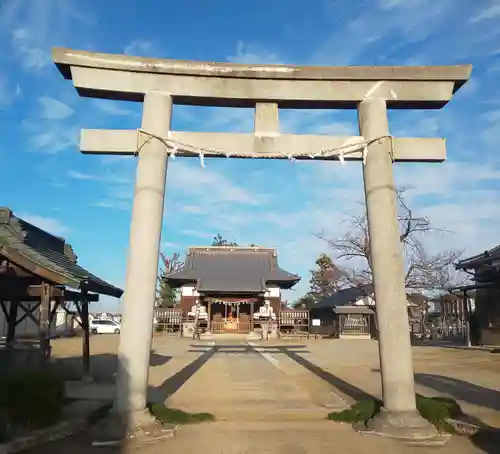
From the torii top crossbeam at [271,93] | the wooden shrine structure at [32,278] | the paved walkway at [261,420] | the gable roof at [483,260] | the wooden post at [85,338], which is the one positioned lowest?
the paved walkway at [261,420]

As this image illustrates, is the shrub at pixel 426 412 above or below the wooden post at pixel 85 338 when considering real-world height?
below

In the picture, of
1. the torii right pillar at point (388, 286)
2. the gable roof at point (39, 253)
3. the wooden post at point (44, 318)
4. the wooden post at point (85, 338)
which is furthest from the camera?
the wooden post at point (85, 338)

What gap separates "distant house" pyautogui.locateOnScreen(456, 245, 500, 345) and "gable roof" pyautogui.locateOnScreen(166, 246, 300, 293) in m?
14.6

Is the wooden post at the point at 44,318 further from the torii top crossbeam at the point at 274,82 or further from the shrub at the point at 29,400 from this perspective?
the torii top crossbeam at the point at 274,82

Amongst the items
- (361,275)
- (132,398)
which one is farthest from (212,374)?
(361,275)

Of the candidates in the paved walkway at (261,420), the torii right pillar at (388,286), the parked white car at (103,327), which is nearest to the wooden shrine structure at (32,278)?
the paved walkway at (261,420)

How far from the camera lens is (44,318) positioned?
917cm

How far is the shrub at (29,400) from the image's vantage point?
20.5 ft

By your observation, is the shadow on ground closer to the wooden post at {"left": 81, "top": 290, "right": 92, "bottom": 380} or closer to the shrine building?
the wooden post at {"left": 81, "top": 290, "right": 92, "bottom": 380}

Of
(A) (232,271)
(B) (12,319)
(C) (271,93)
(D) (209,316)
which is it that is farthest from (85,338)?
(A) (232,271)

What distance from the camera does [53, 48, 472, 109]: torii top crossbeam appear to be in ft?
24.3

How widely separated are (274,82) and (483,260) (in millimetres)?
22729

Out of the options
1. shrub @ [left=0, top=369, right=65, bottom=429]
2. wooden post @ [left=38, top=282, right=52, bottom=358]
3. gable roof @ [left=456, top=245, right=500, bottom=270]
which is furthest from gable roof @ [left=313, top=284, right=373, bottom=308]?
shrub @ [left=0, top=369, right=65, bottom=429]

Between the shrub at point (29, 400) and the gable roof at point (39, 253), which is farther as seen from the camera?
the gable roof at point (39, 253)
